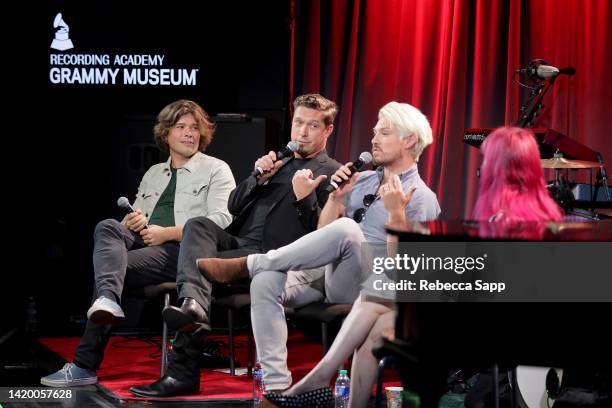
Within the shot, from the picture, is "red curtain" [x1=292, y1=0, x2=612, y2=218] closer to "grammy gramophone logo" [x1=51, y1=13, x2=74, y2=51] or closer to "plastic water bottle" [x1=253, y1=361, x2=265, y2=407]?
"grammy gramophone logo" [x1=51, y1=13, x2=74, y2=51]

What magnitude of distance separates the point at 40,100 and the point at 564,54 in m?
3.34

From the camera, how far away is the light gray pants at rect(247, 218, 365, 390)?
3.54 m

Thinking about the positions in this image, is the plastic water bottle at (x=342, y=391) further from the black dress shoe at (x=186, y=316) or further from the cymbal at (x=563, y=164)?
the cymbal at (x=563, y=164)

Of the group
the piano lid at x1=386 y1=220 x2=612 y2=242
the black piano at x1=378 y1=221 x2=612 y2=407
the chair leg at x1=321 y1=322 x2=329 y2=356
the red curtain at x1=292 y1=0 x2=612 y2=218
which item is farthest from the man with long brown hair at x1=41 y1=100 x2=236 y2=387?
the black piano at x1=378 y1=221 x2=612 y2=407

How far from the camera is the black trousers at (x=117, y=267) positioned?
4.10m

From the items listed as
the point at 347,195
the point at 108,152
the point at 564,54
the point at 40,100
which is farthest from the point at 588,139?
the point at 40,100

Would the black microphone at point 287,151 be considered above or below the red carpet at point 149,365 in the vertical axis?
above

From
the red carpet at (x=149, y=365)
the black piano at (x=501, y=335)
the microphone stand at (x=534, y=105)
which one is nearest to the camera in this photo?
the black piano at (x=501, y=335)

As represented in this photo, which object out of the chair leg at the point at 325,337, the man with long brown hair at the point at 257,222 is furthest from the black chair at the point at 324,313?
the man with long brown hair at the point at 257,222

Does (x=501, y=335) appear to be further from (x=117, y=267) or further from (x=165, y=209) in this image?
(x=165, y=209)

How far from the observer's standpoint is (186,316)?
12.1ft

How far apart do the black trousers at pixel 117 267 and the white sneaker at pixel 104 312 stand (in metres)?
0.06

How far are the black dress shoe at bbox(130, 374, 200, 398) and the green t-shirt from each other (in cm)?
100

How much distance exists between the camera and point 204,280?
12.7ft
